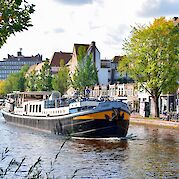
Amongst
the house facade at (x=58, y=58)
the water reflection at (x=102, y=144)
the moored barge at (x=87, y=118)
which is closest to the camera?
the water reflection at (x=102, y=144)

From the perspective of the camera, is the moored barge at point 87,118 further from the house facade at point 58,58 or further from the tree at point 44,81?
the house facade at point 58,58

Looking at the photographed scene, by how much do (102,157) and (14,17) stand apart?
2211 centimetres

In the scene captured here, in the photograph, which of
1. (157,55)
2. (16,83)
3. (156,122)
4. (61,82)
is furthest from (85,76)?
(16,83)

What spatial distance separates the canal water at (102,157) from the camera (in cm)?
2433

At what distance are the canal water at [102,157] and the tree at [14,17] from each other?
8.51 metres

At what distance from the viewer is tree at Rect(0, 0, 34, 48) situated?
9.58 metres

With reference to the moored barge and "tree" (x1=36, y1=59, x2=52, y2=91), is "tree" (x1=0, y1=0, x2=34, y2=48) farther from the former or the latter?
"tree" (x1=36, y1=59, x2=52, y2=91)

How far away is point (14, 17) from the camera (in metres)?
9.63

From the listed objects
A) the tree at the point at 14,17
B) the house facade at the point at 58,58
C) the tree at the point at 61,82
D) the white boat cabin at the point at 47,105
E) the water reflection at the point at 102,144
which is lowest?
the water reflection at the point at 102,144

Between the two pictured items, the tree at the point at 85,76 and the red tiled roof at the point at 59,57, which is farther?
the red tiled roof at the point at 59,57

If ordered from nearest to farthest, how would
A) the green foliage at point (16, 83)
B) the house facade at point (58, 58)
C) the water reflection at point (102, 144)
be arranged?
the water reflection at point (102, 144) → the green foliage at point (16, 83) → the house facade at point (58, 58)

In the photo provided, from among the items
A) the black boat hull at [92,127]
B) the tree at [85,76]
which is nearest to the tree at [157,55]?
the black boat hull at [92,127]

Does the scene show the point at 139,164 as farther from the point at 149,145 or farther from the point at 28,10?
the point at 28,10

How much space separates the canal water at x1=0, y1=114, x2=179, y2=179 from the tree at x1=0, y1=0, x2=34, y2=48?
851cm
